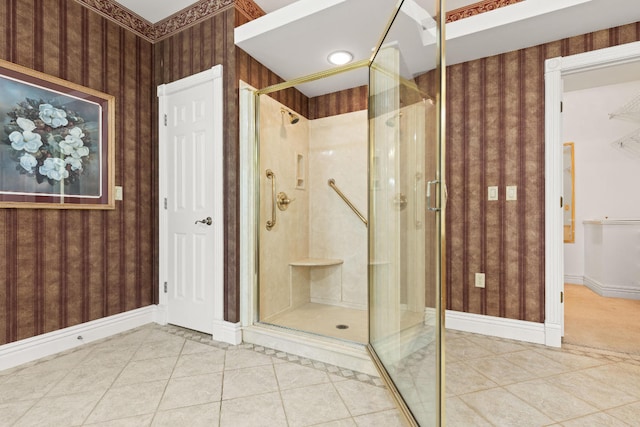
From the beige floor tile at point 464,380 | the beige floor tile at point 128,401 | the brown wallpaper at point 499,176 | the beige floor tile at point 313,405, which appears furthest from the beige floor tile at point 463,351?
the beige floor tile at point 128,401

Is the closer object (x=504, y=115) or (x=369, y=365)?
(x=369, y=365)

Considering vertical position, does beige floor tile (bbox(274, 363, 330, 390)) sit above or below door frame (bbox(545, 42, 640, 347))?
below

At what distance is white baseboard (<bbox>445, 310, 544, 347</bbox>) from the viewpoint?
2.25 metres

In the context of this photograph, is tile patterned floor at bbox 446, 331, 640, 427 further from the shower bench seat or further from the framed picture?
the framed picture

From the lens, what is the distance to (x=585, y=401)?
1.51 metres

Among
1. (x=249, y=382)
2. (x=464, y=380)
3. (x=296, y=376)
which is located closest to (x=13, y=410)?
(x=249, y=382)

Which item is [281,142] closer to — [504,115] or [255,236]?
[255,236]

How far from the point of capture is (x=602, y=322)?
2.61 meters

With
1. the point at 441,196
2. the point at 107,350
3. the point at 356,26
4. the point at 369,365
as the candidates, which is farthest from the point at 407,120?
the point at 107,350

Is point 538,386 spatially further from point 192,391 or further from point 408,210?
point 192,391

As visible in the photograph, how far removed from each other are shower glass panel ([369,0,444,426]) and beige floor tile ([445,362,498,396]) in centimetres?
38

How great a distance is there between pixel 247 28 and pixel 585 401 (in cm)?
304

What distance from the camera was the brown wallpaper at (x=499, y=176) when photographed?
2.28 m

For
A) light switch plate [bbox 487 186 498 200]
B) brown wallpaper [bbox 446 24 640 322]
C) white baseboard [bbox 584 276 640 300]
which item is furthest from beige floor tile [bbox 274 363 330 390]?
white baseboard [bbox 584 276 640 300]
